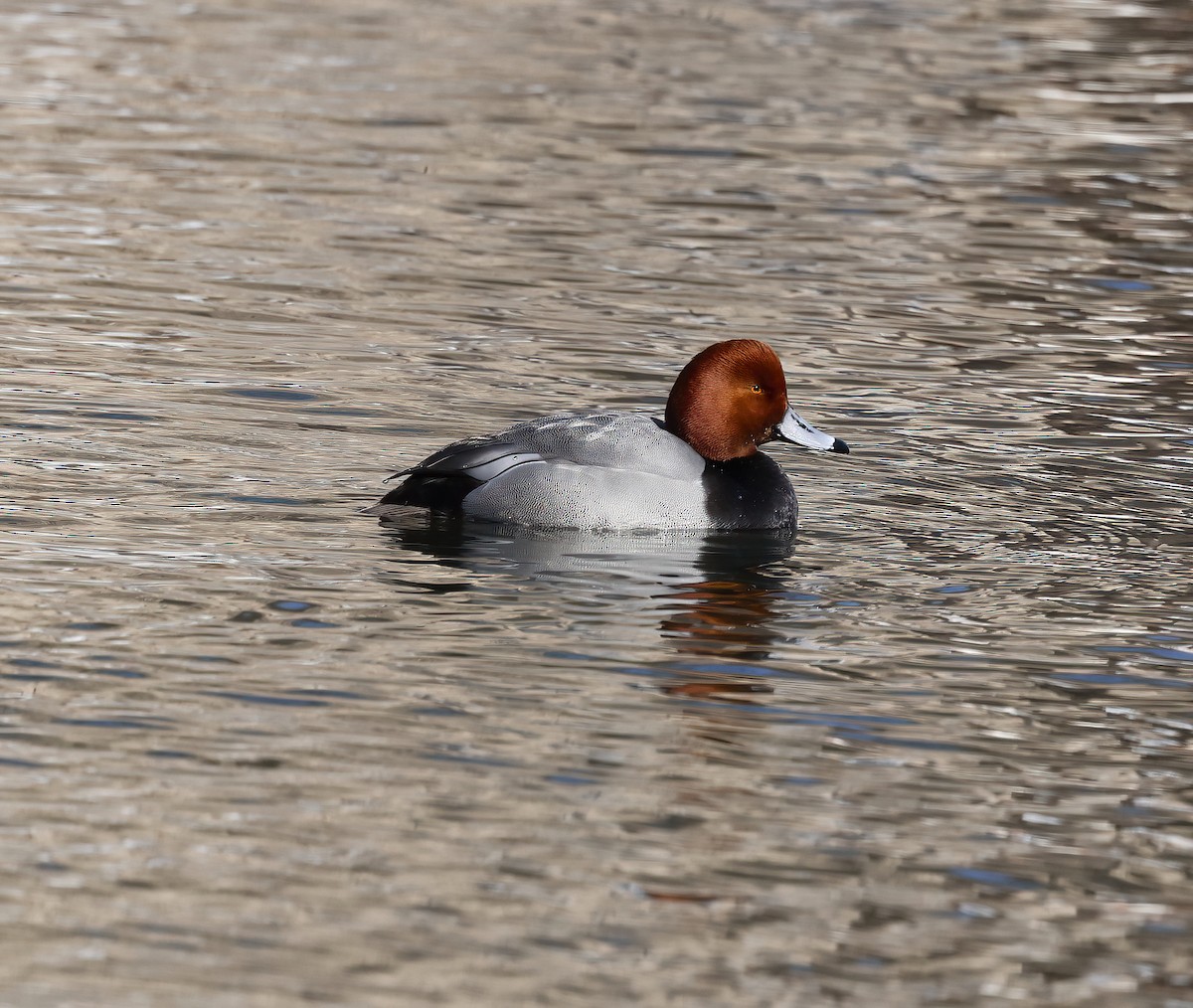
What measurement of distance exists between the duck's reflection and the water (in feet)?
0.09

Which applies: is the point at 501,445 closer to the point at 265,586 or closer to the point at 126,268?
the point at 265,586

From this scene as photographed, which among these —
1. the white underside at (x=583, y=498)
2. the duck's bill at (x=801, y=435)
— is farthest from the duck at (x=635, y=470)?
the duck's bill at (x=801, y=435)

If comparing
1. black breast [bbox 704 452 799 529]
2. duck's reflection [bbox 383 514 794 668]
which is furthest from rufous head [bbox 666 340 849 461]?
duck's reflection [bbox 383 514 794 668]

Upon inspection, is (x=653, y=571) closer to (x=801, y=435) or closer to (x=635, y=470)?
(x=635, y=470)

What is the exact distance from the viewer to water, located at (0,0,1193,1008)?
531 cm

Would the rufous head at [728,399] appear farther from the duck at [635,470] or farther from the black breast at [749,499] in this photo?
the black breast at [749,499]

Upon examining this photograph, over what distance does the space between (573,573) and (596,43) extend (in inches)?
683

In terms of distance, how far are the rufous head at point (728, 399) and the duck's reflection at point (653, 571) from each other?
16.8 inches

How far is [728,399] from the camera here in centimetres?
912

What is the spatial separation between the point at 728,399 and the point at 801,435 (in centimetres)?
44

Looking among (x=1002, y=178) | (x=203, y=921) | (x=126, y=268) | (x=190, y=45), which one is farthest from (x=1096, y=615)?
(x=190, y=45)

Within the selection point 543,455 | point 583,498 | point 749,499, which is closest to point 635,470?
point 583,498

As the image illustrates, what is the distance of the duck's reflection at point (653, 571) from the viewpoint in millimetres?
7746

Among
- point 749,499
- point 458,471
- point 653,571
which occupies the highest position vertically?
point 458,471
